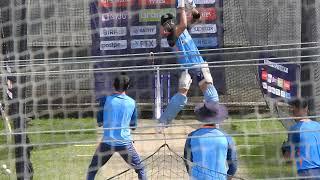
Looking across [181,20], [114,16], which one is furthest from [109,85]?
[181,20]

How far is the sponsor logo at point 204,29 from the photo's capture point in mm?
4332

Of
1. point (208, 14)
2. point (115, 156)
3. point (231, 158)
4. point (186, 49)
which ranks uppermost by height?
point (208, 14)

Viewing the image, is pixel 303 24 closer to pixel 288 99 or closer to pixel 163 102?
pixel 288 99

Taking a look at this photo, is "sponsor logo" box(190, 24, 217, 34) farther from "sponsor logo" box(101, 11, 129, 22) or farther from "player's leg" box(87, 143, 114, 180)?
"player's leg" box(87, 143, 114, 180)

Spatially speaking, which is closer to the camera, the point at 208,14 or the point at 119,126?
the point at 119,126

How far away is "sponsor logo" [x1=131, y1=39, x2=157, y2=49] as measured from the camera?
4457 mm

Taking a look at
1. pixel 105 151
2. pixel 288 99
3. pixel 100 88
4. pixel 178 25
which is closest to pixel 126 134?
pixel 105 151

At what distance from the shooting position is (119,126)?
297 centimetres

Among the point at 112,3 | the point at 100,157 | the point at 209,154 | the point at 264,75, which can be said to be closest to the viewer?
the point at 209,154

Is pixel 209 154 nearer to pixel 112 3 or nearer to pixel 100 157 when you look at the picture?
pixel 100 157

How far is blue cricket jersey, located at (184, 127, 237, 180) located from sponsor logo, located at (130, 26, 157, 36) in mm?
2020

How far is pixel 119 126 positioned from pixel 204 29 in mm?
1645

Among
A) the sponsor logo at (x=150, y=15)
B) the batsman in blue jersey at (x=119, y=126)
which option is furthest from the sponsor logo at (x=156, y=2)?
the batsman in blue jersey at (x=119, y=126)

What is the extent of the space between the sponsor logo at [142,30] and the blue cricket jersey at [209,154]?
2.02 m
